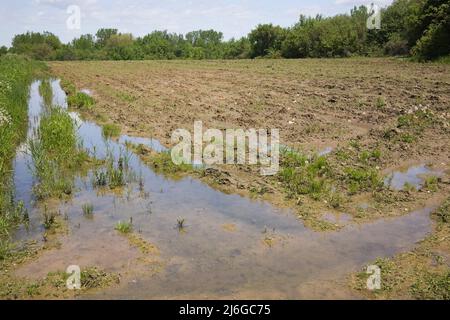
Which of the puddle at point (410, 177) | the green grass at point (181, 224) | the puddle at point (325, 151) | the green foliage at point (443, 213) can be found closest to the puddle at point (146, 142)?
the puddle at point (325, 151)

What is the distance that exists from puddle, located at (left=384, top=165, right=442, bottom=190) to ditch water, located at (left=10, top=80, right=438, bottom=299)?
1.06 metres

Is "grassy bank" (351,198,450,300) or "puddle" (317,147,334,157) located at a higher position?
"puddle" (317,147,334,157)

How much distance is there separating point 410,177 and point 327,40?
40416 millimetres

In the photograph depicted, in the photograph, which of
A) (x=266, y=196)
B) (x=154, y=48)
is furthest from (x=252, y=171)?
(x=154, y=48)

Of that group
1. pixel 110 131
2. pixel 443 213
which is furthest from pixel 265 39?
pixel 443 213

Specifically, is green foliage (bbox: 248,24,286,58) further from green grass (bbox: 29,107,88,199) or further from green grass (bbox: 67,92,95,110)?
green grass (bbox: 29,107,88,199)

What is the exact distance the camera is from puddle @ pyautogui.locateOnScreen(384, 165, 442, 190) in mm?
7617

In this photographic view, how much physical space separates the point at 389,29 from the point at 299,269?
144 feet

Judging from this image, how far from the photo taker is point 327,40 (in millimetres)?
45656

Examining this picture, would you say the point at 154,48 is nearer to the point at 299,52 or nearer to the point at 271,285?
the point at 299,52

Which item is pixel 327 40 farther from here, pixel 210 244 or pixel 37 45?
pixel 37 45

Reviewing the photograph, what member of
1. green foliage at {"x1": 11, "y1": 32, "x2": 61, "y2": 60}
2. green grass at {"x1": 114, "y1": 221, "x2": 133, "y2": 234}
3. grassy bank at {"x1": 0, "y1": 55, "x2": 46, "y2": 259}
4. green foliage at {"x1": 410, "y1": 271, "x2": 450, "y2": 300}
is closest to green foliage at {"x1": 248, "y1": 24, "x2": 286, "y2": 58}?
green foliage at {"x1": 11, "y1": 32, "x2": 61, "y2": 60}

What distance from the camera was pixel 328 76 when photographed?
69.7ft

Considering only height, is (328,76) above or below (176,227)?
above
